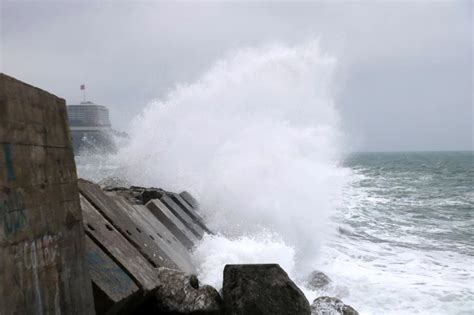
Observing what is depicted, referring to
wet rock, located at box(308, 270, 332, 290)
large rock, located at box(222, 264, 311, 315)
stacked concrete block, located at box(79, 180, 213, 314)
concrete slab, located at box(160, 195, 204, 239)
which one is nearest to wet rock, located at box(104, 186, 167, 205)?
concrete slab, located at box(160, 195, 204, 239)

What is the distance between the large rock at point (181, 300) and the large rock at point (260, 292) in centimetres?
12

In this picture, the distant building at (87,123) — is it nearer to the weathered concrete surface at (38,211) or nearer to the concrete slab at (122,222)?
the concrete slab at (122,222)

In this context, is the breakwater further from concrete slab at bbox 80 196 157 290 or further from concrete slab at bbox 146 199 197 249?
concrete slab at bbox 146 199 197 249

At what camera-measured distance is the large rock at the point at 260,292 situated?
12.5 ft

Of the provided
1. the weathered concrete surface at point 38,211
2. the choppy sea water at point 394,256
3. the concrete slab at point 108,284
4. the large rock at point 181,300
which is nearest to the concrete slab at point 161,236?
Result: the choppy sea water at point 394,256

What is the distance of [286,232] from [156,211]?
465 cm

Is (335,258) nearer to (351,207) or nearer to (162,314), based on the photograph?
(162,314)

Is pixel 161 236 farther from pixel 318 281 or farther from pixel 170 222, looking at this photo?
pixel 318 281

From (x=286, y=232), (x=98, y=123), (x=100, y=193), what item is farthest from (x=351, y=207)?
(x=98, y=123)

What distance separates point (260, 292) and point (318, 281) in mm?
3898

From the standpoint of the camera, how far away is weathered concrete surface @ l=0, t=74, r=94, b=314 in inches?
91.5

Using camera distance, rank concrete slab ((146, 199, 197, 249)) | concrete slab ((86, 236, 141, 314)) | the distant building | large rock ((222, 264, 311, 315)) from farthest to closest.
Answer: the distant building, concrete slab ((146, 199, 197, 249)), large rock ((222, 264, 311, 315)), concrete slab ((86, 236, 141, 314))

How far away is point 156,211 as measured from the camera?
6.30m

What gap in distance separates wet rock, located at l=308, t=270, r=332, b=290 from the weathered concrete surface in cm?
487
